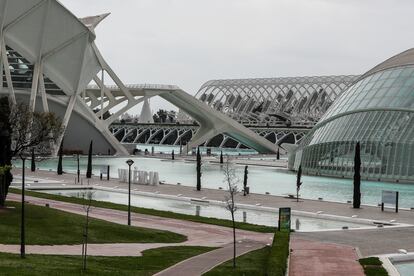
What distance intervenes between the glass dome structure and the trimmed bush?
3028 centimetres

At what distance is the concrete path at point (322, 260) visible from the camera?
655 inches

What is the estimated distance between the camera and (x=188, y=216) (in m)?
28.7

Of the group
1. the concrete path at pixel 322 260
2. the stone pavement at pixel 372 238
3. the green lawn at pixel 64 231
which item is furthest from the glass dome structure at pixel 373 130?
the green lawn at pixel 64 231

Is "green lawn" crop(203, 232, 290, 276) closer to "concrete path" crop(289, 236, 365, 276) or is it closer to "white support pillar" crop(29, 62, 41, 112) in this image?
"concrete path" crop(289, 236, 365, 276)

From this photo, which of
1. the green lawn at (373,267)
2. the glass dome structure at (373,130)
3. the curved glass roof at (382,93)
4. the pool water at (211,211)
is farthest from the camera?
the curved glass roof at (382,93)

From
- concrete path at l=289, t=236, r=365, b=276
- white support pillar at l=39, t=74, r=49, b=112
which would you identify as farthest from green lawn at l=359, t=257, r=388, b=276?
white support pillar at l=39, t=74, r=49, b=112

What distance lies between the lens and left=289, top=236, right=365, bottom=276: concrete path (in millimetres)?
Result: 16641

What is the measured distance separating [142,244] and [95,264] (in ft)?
15.5

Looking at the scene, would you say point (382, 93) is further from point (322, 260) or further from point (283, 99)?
point (283, 99)

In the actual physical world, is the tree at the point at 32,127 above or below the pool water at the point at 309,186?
above

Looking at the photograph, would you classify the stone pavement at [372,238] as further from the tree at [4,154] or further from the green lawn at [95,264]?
the tree at [4,154]

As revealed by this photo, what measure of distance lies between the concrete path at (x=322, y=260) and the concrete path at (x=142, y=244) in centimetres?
178

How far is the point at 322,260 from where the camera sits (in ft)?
59.7

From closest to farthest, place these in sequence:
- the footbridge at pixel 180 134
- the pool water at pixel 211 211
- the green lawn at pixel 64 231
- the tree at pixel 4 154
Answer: the green lawn at pixel 64 231 → the tree at pixel 4 154 → the pool water at pixel 211 211 → the footbridge at pixel 180 134
